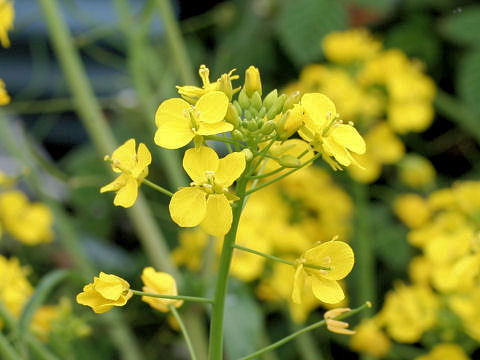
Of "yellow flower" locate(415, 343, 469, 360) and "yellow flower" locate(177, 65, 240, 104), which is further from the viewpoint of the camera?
"yellow flower" locate(415, 343, 469, 360)

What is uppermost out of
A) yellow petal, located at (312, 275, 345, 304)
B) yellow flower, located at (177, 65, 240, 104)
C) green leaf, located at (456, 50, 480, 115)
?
yellow flower, located at (177, 65, 240, 104)

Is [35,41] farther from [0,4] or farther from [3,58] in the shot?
[0,4]

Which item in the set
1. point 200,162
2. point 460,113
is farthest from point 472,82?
point 200,162

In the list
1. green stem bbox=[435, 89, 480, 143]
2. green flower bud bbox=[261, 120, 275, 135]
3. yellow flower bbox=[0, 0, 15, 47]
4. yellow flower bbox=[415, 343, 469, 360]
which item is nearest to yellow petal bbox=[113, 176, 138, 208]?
green flower bud bbox=[261, 120, 275, 135]

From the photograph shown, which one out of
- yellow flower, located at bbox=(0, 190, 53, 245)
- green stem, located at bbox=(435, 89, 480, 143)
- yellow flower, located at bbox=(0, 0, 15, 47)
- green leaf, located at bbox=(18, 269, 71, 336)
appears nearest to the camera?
green leaf, located at bbox=(18, 269, 71, 336)

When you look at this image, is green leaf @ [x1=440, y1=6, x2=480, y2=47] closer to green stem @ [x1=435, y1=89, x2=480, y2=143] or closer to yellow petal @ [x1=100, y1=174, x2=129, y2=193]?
green stem @ [x1=435, y1=89, x2=480, y2=143]

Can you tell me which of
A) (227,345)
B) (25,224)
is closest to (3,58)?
(25,224)
